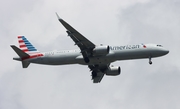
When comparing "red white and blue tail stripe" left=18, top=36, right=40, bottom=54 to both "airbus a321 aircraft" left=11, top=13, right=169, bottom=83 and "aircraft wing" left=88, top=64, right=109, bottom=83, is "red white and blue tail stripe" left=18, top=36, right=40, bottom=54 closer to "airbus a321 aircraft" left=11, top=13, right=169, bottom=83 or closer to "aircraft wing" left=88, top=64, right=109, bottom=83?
"airbus a321 aircraft" left=11, top=13, right=169, bottom=83

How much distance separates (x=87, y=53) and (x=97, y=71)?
11.2 m

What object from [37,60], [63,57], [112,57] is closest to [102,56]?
[112,57]

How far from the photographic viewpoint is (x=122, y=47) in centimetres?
7875

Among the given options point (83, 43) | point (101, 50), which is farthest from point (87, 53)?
point (101, 50)

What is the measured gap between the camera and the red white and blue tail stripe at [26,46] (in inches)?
3442

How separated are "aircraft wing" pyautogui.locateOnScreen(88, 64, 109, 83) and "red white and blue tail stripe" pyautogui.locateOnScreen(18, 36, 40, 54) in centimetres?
1200

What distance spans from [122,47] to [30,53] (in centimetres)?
1944

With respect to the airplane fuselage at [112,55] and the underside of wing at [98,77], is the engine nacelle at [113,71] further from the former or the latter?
the airplane fuselage at [112,55]

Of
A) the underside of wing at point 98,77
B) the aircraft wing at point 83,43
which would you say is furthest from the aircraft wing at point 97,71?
the aircraft wing at point 83,43

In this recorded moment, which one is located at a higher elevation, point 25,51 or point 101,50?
point 25,51

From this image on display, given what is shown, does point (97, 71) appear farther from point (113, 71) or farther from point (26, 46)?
point (26, 46)

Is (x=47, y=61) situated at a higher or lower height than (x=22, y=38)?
lower

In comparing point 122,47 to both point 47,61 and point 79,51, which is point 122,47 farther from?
point 47,61

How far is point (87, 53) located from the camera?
8044 centimetres
